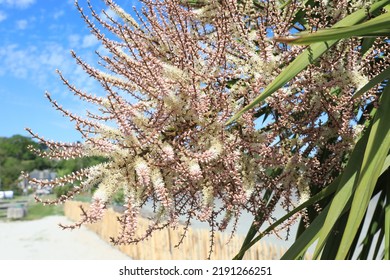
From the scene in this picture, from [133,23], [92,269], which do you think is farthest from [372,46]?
[92,269]

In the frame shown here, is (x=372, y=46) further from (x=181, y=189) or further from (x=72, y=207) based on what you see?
(x=72, y=207)

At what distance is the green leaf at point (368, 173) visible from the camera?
1.40 m

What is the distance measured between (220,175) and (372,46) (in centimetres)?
73

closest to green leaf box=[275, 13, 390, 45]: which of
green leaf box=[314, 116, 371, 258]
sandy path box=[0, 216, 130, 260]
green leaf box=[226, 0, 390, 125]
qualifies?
green leaf box=[226, 0, 390, 125]

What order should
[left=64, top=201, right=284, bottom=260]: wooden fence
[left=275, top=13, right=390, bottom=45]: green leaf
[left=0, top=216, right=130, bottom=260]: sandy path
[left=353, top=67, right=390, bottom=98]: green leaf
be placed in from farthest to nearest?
[left=0, top=216, right=130, bottom=260]: sandy path < [left=64, top=201, right=284, bottom=260]: wooden fence < [left=353, top=67, right=390, bottom=98]: green leaf < [left=275, top=13, right=390, bottom=45]: green leaf

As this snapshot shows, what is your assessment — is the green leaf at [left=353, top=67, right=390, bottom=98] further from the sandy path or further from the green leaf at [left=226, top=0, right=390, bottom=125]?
the sandy path

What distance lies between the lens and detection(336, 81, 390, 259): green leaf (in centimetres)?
140

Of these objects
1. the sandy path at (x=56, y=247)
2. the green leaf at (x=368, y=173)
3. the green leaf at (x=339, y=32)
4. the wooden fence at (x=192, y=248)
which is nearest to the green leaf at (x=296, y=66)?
the green leaf at (x=339, y=32)

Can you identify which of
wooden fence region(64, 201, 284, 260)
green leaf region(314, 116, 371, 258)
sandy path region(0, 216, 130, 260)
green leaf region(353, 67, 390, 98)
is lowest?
sandy path region(0, 216, 130, 260)

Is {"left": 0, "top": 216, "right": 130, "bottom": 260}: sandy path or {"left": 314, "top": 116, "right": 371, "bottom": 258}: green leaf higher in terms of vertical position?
{"left": 314, "top": 116, "right": 371, "bottom": 258}: green leaf

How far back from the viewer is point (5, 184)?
210 ft

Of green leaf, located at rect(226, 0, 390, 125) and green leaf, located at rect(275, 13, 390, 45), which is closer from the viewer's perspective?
green leaf, located at rect(275, 13, 390, 45)

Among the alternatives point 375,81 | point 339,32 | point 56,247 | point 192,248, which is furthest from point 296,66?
point 56,247

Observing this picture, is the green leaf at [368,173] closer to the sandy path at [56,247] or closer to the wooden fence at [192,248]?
the wooden fence at [192,248]
